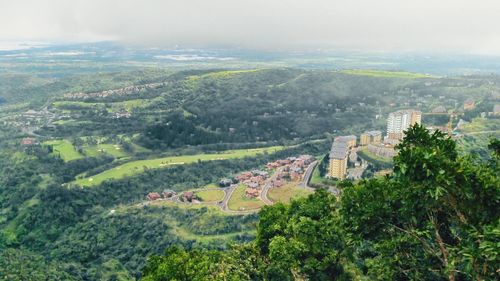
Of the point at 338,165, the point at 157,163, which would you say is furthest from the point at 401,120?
the point at 157,163


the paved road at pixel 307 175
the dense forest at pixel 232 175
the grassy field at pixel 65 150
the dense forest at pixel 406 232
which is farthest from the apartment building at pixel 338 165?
the grassy field at pixel 65 150

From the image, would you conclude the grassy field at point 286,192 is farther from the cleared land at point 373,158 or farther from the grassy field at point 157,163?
the grassy field at point 157,163

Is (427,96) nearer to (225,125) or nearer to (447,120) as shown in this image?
(447,120)

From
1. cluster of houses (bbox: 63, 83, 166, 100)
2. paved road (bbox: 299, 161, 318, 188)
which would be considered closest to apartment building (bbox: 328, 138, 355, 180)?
paved road (bbox: 299, 161, 318, 188)

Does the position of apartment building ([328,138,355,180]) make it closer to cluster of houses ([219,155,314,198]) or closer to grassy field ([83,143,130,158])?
cluster of houses ([219,155,314,198])

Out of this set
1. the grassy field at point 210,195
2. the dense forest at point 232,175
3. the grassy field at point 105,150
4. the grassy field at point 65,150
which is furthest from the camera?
the grassy field at point 105,150

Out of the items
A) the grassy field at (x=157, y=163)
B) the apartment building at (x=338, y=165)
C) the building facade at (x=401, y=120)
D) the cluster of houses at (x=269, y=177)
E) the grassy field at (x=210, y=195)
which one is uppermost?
the building facade at (x=401, y=120)

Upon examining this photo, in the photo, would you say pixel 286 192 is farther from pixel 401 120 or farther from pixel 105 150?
pixel 105 150
